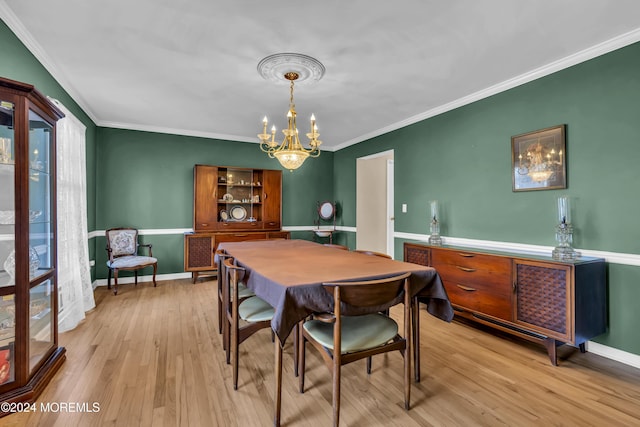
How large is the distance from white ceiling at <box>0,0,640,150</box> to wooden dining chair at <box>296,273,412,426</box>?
1751 mm

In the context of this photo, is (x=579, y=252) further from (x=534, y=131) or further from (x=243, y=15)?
(x=243, y=15)

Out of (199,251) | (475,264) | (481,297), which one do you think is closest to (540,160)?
(475,264)

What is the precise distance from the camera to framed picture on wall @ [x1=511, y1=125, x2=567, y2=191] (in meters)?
2.81

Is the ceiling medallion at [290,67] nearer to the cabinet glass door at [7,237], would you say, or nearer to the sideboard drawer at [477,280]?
the cabinet glass door at [7,237]

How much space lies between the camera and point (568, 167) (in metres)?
2.77

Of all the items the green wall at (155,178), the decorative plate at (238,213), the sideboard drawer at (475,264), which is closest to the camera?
the sideboard drawer at (475,264)

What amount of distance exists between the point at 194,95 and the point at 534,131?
11.6 feet

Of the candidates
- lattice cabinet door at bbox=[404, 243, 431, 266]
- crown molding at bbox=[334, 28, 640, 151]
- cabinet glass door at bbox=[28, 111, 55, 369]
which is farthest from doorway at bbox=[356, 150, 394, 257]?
cabinet glass door at bbox=[28, 111, 55, 369]

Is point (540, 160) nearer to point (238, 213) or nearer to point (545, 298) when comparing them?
point (545, 298)

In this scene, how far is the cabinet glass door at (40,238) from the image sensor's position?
2.03 meters

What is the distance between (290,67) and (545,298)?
2.87 m

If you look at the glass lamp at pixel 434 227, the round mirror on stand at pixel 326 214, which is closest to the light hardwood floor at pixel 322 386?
the glass lamp at pixel 434 227

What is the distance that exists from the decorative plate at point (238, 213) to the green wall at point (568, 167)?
116 inches

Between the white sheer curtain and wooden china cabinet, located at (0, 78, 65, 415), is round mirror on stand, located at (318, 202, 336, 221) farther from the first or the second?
wooden china cabinet, located at (0, 78, 65, 415)
